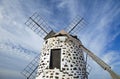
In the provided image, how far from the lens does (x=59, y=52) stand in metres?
13.9

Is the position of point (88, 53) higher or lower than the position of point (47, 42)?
lower

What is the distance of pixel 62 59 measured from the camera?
13.4 meters

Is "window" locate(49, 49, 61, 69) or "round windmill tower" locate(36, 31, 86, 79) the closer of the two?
"round windmill tower" locate(36, 31, 86, 79)

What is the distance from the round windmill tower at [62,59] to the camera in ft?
43.1

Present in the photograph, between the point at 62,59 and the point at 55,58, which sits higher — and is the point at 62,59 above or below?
below

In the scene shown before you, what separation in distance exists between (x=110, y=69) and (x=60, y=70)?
384cm

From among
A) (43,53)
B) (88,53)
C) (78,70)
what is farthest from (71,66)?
(43,53)

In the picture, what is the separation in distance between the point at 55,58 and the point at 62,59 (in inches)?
26.1

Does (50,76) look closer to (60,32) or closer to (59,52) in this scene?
(59,52)

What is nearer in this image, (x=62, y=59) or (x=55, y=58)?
(x=62, y=59)

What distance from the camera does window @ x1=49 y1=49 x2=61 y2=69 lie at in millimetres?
13584

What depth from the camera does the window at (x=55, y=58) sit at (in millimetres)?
13584

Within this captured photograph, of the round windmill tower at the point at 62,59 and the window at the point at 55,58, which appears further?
the window at the point at 55,58

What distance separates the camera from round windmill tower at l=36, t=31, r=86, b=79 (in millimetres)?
13125
